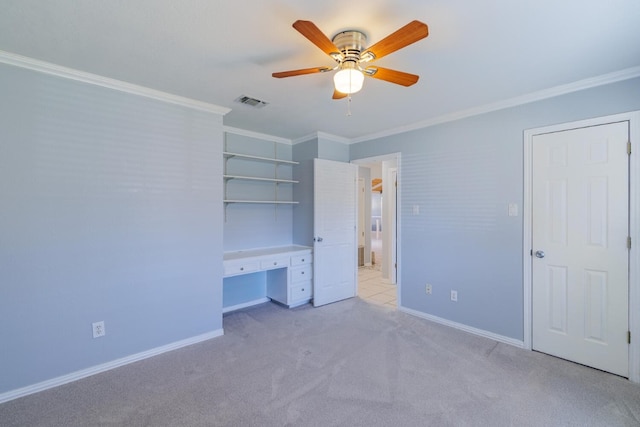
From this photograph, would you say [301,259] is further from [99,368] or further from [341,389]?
[99,368]

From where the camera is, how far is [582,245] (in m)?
2.54

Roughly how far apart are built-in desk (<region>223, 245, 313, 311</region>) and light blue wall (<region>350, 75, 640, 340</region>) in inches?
51.8

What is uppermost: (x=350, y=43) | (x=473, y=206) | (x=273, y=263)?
(x=350, y=43)

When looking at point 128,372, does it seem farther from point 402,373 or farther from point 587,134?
point 587,134

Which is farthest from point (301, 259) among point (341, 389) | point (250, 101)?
point (250, 101)

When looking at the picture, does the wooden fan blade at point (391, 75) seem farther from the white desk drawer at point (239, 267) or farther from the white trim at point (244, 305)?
the white trim at point (244, 305)

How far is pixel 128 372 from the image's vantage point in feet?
7.97

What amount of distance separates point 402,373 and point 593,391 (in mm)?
1371

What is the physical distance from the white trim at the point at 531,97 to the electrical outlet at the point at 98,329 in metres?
3.75

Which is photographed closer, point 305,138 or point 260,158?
point 260,158

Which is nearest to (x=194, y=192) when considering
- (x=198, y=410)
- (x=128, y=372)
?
(x=128, y=372)

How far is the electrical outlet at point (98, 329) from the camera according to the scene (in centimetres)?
242

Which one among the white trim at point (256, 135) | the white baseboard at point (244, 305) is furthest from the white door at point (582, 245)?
the white baseboard at point (244, 305)

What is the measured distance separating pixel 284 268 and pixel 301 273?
0.25 meters
